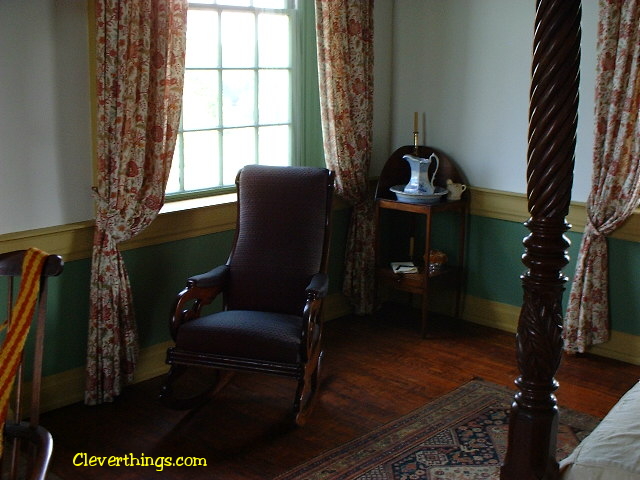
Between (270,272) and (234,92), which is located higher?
(234,92)

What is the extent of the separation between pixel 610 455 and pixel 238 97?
3070mm

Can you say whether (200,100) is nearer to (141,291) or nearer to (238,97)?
A: (238,97)

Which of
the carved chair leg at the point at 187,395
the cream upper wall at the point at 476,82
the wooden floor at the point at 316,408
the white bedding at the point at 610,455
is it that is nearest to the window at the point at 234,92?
the cream upper wall at the point at 476,82

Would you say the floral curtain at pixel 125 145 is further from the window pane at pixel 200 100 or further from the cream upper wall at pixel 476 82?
the cream upper wall at pixel 476 82

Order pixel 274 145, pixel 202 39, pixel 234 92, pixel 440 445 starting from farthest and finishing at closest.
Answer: pixel 274 145
pixel 234 92
pixel 202 39
pixel 440 445

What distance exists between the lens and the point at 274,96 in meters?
4.66

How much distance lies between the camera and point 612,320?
4461 mm

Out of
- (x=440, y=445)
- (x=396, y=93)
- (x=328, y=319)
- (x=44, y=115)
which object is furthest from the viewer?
(x=396, y=93)

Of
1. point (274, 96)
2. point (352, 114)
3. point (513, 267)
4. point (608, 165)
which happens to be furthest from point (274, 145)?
point (608, 165)

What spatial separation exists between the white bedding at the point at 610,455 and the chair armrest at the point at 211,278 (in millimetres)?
2075

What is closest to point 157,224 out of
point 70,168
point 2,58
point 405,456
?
point 70,168

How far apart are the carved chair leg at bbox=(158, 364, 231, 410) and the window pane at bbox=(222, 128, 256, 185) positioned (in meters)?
1.13

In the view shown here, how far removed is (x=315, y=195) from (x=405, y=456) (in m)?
1.38

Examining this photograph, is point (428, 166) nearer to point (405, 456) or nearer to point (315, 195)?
point (315, 195)
